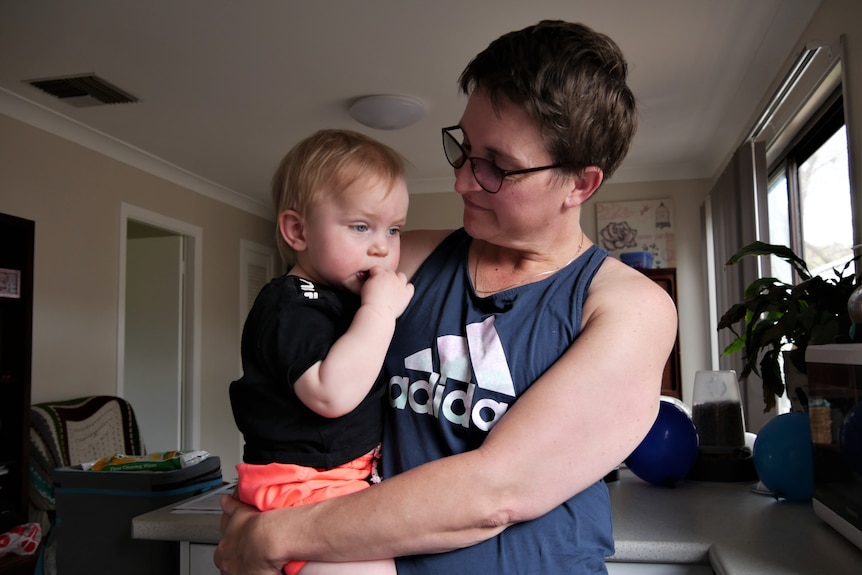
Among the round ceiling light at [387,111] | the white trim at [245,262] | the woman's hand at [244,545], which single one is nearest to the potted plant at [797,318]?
the woman's hand at [244,545]

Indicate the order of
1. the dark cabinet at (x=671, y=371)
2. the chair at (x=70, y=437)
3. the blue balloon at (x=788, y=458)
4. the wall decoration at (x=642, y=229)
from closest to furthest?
the blue balloon at (x=788, y=458), the chair at (x=70, y=437), the dark cabinet at (x=671, y=371), the wall decoration at (x=642, y=229)

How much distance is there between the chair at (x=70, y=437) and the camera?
356 cm

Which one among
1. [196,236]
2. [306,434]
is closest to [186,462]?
[306,434]

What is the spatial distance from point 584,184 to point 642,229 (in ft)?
16.9

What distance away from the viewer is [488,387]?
0.95m

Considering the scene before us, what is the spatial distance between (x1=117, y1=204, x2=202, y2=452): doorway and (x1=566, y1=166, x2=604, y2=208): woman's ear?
4.90m

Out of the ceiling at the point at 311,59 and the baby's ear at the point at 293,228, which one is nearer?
the baby's ear at the point at 293,228

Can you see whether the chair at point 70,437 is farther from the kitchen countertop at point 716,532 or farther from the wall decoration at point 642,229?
the wall decoration at point 642,229

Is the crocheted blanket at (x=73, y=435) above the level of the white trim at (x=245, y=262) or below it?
below

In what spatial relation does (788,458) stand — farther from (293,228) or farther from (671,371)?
(671,371)

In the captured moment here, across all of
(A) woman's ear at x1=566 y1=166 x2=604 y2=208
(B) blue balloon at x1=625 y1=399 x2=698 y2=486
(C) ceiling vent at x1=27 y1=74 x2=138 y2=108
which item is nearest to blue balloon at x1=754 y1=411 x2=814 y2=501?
(B) blue balloon at x1=625 y1=399 x2=698 y2=486

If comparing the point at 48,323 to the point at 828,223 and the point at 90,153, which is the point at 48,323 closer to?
the point at 90,153

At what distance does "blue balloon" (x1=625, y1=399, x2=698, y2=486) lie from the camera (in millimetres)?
1775

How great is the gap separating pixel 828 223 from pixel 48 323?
435 centimetres
